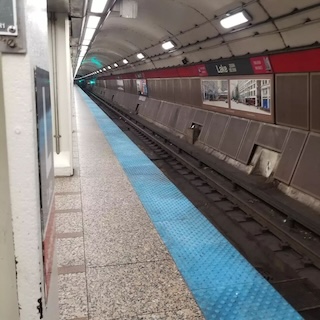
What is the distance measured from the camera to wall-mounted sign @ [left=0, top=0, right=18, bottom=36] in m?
0.87

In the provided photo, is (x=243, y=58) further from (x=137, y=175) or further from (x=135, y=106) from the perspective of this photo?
(x=135, y=106)

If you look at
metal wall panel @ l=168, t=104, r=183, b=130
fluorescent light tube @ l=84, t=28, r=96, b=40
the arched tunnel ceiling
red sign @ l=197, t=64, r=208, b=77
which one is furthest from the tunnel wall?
fluorescent light tube @ l=84, t=28, r=96, b=40

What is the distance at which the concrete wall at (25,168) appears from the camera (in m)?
0.92

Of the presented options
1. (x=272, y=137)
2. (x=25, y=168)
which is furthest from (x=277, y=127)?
(x=25, y=168)

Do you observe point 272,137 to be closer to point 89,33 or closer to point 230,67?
point 230,67

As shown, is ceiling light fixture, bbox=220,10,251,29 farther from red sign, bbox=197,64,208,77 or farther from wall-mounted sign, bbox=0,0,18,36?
wall-mounted sign, bbox=0,0,18,36

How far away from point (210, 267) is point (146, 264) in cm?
58

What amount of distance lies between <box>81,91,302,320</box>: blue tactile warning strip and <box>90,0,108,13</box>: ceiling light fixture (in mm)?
3319

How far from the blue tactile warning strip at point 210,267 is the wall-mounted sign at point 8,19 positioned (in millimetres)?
2108

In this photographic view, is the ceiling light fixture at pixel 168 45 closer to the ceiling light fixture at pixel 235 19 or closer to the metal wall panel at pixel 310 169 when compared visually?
the ceiling light fixture at pixel 235 19

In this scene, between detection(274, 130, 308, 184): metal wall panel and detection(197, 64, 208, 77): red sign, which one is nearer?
detection(274, 130, 308, 184): metal wall panel

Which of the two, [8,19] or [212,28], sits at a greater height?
[212,28]

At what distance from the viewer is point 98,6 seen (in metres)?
6.58

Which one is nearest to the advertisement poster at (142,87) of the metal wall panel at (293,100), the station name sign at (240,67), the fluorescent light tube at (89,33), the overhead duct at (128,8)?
the fluorescent light tube at (89,33)
